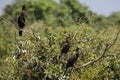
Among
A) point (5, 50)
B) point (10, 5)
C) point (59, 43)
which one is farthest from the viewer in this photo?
point (10, 5)

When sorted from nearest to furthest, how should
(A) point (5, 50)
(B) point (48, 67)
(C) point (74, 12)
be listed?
(B) point (48, 67) → (A) point (5, 50) → (C) point (74, 12)

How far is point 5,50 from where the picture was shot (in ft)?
66.7

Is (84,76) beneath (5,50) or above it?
above

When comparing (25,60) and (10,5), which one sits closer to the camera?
(25,60)

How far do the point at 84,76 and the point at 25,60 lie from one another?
1435 millimetres

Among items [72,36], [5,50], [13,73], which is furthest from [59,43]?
[5,50]

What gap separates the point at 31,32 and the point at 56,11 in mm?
28580

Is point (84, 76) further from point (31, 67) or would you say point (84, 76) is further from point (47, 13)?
point (47, 13)

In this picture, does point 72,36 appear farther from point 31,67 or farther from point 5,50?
point 5,50

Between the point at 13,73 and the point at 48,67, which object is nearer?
the point at 48,67

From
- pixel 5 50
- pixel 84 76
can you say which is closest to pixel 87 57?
pixel 84 76

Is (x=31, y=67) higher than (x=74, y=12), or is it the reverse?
(x=31, y=67)

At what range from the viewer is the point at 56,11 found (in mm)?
38188

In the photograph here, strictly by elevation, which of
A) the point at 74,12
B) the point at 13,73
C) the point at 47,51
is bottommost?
the point at 74,12
